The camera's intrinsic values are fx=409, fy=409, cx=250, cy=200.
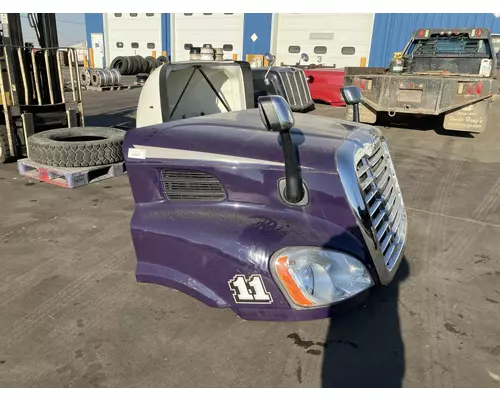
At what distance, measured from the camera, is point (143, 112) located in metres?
3.66

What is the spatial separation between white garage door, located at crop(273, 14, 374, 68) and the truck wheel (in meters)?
21.0

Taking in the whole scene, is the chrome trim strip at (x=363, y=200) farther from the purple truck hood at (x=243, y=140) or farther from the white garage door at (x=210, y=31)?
the white garage door at (x=210, y=31)

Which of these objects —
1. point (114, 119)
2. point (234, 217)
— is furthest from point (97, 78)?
point (234, 217)

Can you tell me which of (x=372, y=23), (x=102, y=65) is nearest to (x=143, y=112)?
(x=372, y=23)

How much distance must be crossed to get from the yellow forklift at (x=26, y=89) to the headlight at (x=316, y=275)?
5.27m

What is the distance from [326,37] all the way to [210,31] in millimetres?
8197

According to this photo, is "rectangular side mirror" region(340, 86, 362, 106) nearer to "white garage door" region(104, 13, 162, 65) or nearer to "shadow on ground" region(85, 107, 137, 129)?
"shadow on ground" region(85, 107, 137, 129)

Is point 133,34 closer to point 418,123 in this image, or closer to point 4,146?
point 418,123

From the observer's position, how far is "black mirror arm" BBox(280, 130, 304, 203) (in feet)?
7.25

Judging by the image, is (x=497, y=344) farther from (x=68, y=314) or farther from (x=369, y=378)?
(x=68, y=314)

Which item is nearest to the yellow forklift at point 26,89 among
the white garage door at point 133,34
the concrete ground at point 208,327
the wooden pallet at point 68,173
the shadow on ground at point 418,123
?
the wooden pallet at point 68,173

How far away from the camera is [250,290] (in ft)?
7.98

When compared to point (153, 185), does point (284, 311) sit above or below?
below

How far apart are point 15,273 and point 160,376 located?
1.76 m
